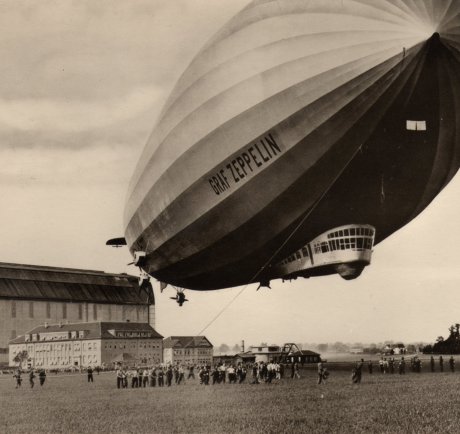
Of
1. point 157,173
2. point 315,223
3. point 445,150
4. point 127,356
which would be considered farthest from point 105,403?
point 127,356

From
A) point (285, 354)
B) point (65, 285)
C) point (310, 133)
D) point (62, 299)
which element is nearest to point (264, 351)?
point (285, 354)

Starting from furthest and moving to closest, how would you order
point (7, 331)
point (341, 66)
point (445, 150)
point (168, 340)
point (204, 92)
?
point (168, 340), point (7, 331), point (204, 92), point (445, 150), point (341, 66)

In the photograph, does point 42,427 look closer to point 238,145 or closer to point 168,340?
point 238,145

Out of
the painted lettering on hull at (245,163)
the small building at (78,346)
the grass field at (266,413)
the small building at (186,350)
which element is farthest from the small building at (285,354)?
the small building at (186,350)

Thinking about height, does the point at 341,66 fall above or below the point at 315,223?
above

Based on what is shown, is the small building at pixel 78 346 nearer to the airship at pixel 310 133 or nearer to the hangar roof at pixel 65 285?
the hangar roof at pixel 65 285

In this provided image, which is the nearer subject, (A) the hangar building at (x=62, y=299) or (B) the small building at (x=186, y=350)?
(A) the hangar building at (x=62, y=299)
